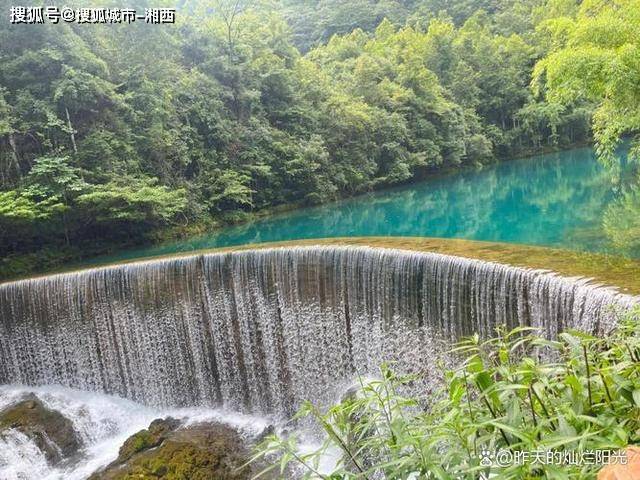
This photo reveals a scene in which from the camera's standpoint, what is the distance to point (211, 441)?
6637mm

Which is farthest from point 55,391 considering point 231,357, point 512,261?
point 512,261

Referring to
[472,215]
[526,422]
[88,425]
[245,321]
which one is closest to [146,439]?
[88,425]

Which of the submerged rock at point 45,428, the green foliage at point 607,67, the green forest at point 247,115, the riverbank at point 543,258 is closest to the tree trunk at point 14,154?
the green forest at point 247,115

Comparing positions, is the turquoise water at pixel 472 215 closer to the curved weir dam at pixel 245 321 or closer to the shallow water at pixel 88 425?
the curved weir dam at pixel 245 321

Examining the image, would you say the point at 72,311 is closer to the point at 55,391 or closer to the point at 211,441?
the point at 55,391

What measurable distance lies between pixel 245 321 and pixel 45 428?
10.5 feet

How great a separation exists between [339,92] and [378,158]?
3.04 metres

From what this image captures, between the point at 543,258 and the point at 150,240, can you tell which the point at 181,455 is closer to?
the point at 543,258

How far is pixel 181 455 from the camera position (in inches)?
245

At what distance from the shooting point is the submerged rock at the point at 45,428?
22.9 ft

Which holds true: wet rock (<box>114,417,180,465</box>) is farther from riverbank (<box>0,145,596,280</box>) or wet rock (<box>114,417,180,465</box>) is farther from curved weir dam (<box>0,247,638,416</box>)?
riverbank (<box>0,145,596,280</box>)

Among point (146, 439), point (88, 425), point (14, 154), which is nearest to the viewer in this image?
point (146, 439)

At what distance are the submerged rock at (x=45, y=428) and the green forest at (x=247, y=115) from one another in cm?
425

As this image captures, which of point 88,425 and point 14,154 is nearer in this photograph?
point 88,425
